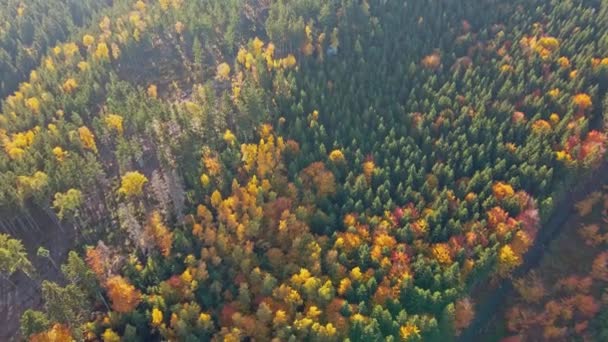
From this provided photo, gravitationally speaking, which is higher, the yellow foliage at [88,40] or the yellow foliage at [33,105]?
the yellow foliage at [88,40]

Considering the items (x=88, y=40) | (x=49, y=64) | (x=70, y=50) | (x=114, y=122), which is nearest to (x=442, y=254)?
(x=114, y=122)

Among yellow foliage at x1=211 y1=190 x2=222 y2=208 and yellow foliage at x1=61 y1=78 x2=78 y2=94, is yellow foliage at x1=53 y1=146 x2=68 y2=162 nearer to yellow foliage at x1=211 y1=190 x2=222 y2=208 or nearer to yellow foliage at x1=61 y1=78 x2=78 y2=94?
yellow foliage at x1=61 y1=78 x2=78 y2=94

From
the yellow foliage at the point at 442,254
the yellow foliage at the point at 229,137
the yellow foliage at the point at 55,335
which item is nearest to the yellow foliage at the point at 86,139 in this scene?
the yellow foliage at the point at 229,137

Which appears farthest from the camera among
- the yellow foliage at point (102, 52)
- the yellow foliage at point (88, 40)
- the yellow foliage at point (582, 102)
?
the yellow foliage at point (88, 40)

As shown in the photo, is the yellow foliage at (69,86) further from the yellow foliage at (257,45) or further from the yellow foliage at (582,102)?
the yellow foliage at (582,102)

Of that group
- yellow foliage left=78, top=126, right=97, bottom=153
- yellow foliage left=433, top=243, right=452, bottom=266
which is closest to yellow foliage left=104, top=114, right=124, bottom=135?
yellow foliage left=78, top=126, right=97, bottom=153

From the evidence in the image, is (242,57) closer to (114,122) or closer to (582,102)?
(114,122)

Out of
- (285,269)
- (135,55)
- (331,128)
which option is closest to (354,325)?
(285,269)

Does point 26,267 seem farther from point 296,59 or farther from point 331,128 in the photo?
point 296,59

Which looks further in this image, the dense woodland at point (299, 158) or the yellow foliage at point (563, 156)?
the yellow foliage at point (563, 156)
